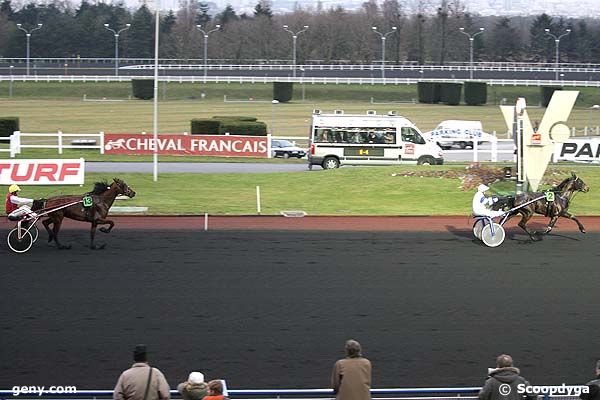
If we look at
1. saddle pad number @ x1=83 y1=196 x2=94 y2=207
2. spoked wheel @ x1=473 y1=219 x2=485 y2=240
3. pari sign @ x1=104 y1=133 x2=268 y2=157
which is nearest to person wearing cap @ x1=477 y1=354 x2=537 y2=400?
spoked wheel @ x1=473 y1=219 x2=485 y2=240

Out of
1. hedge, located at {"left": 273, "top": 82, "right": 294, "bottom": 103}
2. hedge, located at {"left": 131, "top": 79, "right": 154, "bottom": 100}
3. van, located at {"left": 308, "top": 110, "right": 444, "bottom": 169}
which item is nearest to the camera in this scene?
van, located at {"left": 308, "top": 110, "right": 444, "bottom": 169}

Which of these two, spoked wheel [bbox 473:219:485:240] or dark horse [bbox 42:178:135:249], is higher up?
dark horse [bbox 42:178:135:249]

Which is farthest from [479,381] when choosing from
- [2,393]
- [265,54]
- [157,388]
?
[265,54]

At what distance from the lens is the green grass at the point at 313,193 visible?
26.4 metres

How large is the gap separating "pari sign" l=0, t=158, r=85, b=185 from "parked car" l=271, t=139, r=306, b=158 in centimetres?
1525

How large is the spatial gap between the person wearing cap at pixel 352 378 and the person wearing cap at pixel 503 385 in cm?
102

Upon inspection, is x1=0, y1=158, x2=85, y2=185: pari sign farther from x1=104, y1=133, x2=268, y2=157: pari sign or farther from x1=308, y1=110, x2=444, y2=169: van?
x1=104, y1=133, x2=268, y2=157: pari sign

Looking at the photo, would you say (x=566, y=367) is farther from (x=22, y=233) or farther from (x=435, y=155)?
(x=435, y=155)

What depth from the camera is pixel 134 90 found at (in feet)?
274

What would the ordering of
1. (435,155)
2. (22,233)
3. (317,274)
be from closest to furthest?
1. (317,274)
2. (22,233)
3. (435,155)

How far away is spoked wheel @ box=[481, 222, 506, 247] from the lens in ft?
68.0

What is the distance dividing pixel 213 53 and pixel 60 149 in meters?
82.8

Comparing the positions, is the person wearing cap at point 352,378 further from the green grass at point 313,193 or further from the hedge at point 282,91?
the hedge at point 282,91

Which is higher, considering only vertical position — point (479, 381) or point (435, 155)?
point (435, 155)
